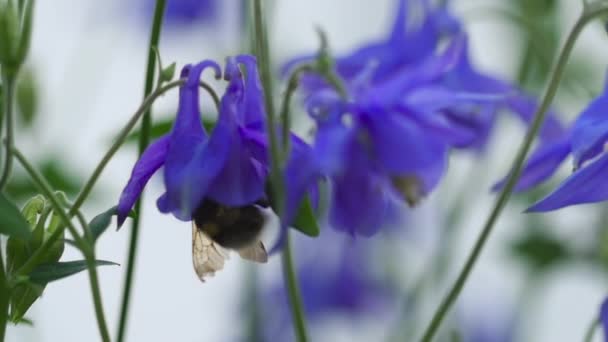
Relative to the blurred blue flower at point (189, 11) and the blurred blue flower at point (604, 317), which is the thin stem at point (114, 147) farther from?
the blurred blue flower at point (189, 11)

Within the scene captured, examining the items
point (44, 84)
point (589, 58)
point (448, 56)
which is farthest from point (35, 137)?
point (589, 58)

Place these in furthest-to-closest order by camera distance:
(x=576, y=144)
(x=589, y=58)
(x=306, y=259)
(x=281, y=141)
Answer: (x=306, y=259) → (x=589, y=58) → (x=576, y=144) → (x=281, y=141)

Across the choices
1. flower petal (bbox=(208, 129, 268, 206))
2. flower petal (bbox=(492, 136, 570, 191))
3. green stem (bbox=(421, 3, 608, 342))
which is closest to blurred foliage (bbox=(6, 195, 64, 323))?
flower petal (bbox=(208, 129, 268, 206))

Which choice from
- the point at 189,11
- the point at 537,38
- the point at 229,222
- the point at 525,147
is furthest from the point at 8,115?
the point at 189,11

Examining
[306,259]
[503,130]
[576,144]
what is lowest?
[306,259]

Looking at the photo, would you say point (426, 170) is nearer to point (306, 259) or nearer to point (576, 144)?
point (576, 144)

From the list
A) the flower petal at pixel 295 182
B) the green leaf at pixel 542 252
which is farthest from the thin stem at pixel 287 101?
the green leaf at pixel 542 252
